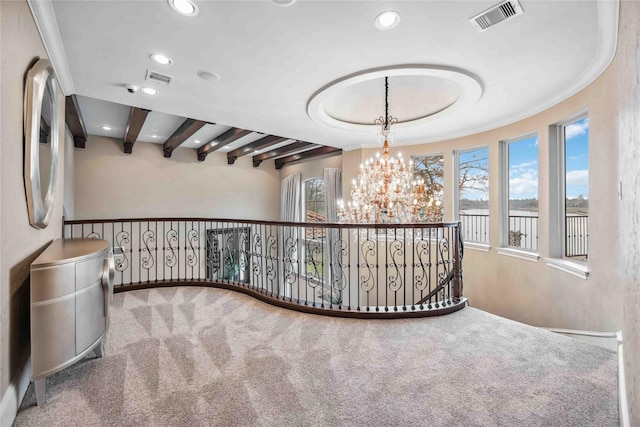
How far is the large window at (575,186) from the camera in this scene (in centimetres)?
345

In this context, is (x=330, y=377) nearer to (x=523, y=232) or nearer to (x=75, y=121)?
(x=523, y=232)

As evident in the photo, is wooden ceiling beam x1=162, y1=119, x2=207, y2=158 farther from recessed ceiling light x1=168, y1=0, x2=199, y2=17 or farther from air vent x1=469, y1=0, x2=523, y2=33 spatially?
air vent x1=469, y1=0, x2=523, y2=33

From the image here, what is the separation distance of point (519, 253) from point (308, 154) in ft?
15.4

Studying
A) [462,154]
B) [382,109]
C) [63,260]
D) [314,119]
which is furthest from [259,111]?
[462,154]

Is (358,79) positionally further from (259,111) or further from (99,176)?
(99,176)

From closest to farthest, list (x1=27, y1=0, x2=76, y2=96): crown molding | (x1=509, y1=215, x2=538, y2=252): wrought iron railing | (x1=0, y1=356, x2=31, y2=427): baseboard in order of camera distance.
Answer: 1. (x1=0, y1=356, x2=31, y2=427): baseboard
2. (x1=27, y1=0, x2=76, y2=96): crown molding
3. (x1=509, y1=215, x2=538, y2=252): wrought iron railing

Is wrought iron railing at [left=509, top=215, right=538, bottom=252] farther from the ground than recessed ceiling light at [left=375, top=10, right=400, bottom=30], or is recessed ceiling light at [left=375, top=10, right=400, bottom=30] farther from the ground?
recessed ceiling light at [left=375, top=10, right=400, bottom=30]

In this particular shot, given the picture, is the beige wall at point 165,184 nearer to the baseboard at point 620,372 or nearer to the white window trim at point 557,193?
the white window trim at point 557,193

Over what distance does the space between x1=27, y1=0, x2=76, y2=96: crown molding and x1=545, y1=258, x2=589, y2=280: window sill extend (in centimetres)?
520

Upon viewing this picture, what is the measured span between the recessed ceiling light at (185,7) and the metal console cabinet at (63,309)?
5.69 ft

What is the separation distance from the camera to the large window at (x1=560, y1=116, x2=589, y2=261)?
3.45 meters

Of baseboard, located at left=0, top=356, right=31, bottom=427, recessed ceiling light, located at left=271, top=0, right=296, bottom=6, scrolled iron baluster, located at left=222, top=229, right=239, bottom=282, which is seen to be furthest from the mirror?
scrolled iron baluster, located at left=222, top=229, right=239, bottom=282

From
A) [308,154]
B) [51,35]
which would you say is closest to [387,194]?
[51,35]

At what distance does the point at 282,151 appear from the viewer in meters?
6.86
